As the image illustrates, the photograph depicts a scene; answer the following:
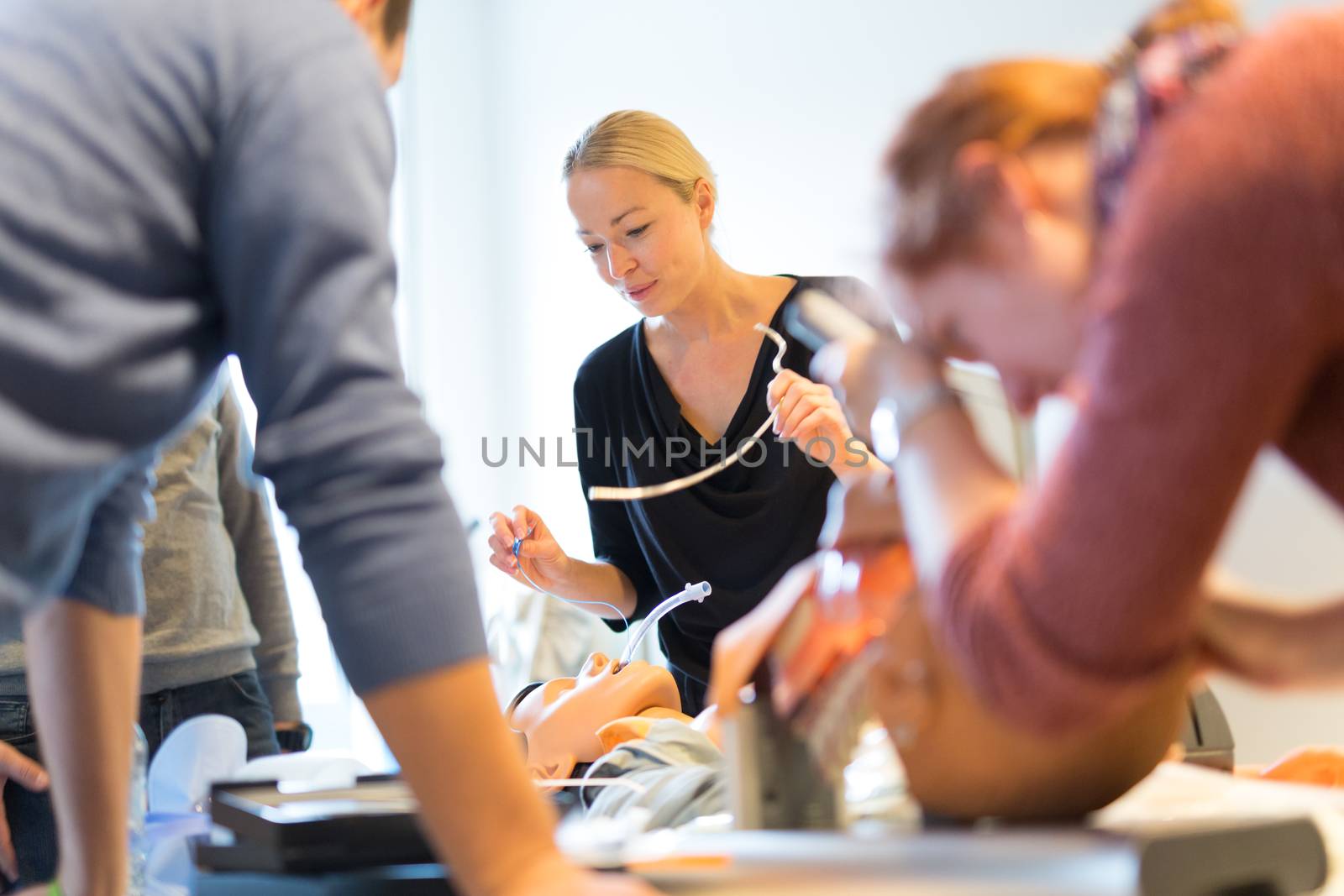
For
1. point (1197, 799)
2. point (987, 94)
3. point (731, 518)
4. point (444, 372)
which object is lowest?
point (1197, 799)

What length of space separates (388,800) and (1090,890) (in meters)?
0.44

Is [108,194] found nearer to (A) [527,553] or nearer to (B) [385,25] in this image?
(B) [385,25]

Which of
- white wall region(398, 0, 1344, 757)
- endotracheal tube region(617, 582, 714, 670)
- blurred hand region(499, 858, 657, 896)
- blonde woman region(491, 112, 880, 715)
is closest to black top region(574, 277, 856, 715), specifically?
blonde woman region(491, 112, 880, 715)

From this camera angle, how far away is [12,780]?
1.39 m

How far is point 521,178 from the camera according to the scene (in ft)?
13.6

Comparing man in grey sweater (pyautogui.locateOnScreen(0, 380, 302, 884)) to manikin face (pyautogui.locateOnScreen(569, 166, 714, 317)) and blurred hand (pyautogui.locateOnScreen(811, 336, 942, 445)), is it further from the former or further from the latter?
blurred hand (pyautogui.locateOnScreen(811, 336, 942, 445))

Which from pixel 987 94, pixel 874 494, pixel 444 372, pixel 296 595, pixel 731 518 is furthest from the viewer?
pixel 444 372

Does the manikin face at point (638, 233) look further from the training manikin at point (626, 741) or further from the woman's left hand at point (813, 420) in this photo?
the training manikin at point (626, 741)

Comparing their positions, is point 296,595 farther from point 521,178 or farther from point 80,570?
point 80,570

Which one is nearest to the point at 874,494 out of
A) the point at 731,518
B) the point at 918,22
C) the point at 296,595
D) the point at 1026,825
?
the point at 1026,825

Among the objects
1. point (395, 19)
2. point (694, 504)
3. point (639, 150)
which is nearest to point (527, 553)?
point (694, 504)

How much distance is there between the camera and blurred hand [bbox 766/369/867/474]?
162 cm

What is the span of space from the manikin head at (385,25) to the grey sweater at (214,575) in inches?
48.9

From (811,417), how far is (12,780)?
1041 millimetres
